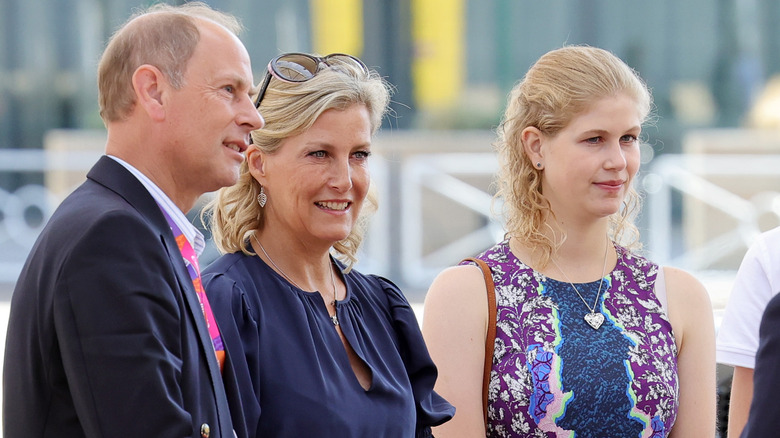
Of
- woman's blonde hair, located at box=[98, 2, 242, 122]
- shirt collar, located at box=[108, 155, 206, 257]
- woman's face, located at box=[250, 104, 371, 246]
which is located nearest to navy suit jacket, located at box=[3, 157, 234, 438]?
shirt collar, located at box=[108, 155, 206, 257]

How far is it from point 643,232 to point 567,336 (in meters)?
6.36

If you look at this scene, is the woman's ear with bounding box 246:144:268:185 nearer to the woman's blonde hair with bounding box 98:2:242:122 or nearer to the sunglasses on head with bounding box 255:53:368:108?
the sunglasses on head with bounding box 255:53:368:108

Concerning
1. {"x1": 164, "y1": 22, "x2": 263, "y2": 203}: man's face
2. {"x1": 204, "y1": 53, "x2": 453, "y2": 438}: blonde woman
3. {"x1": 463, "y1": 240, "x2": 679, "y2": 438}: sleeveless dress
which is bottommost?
{"x1": 463, "y1": 240, "x2": 679, "y2": 438}: sleeveless dress

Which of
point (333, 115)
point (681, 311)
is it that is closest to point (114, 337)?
point (333, 115)

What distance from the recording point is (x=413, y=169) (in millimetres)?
9070

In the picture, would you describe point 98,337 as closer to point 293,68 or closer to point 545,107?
point 293,68

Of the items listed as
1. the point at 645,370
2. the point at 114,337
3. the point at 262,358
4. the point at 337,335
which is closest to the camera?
the point at 114,337

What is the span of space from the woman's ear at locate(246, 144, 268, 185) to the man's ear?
2.32ft

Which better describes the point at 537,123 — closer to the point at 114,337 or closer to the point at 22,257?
the point at 114,337

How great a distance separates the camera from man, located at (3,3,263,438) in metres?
1.71

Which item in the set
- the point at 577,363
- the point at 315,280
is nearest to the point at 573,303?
the point at 577,363

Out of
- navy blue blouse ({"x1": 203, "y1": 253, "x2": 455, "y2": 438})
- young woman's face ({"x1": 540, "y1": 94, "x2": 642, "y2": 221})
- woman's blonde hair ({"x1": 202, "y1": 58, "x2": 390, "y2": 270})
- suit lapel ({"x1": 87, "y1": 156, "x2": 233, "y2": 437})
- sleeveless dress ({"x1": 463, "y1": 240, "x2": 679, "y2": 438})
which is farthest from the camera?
young woman's face ({"x1": 540, "y1": 94, "x2": 642, "y2": 221})

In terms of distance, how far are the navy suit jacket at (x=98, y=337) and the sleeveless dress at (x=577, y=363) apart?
1.17 meters

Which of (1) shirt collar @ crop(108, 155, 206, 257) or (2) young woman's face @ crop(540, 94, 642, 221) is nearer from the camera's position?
(1) shirt collar @ crop(108, 155, 206, 257)
